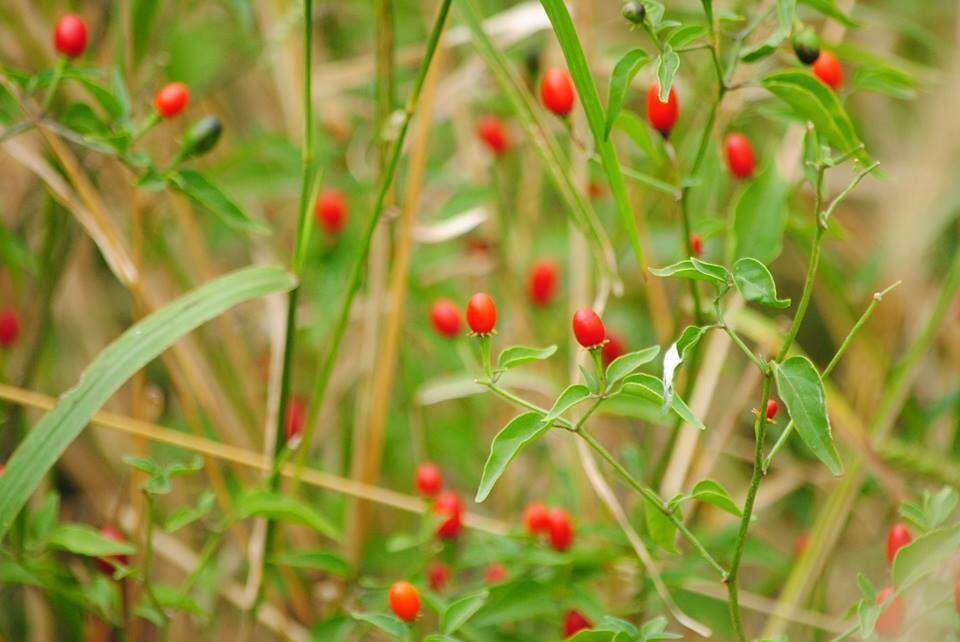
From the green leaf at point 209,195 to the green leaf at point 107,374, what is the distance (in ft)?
0.16

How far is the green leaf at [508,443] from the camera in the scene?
0.70 m

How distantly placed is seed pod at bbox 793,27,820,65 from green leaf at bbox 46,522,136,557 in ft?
2.20

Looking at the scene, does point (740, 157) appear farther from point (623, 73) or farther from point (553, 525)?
point (553, 525)

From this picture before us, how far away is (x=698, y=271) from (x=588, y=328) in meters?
0.11

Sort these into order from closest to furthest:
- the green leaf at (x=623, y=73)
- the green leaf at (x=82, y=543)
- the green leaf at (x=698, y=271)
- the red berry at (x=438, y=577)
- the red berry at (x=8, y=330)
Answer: the green leaf at (x=698, y=271)
the green leaf at (x=623, y=73)
the green leaf at (x=82, y=543)
the red berry at (x=438, y=577)
the red berry at (x=8, y=330)

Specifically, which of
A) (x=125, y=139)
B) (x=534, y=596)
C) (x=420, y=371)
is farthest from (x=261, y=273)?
(x=420, y=371)

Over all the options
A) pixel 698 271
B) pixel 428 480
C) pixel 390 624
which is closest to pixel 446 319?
pixel 428 480

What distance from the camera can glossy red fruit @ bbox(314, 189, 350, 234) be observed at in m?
1.38

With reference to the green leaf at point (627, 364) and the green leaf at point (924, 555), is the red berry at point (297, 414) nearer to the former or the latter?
the green leaf at point (627, 364)

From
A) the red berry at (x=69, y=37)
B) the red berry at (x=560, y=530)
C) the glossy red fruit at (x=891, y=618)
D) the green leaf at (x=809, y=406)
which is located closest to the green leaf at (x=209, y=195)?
the red berry at (x=69, y=37)

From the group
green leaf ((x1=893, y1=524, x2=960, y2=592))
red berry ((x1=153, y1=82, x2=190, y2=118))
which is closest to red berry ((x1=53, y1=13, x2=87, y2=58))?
red berry ((x1=153, y1=82, x2=190, y2=118))

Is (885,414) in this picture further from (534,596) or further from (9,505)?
(9,505)

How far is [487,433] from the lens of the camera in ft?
5.13

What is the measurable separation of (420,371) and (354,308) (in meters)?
0.16
